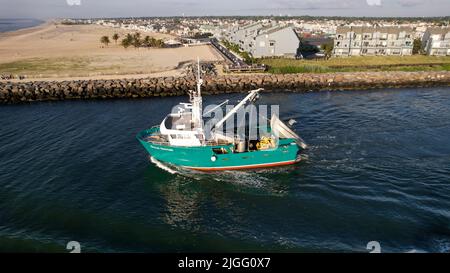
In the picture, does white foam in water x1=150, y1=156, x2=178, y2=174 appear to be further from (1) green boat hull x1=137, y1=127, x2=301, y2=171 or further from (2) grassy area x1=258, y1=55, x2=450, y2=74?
(2) grassy area x1=258, y1=55, x2=450, y2=74

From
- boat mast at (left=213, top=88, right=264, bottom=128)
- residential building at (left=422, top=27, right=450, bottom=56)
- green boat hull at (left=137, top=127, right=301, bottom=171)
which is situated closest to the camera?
green boat hull at (left=137, top=127, right=301, bottom=171)

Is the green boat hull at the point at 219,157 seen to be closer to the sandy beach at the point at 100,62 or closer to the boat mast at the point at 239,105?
the boat mast at the point at 239,105

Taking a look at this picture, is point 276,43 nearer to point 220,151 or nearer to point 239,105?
point 239,105

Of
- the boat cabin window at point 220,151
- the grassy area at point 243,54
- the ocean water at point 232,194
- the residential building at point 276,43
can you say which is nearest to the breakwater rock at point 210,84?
the ocean water at point 232,194

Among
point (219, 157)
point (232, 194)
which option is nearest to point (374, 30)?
point (219, 157)

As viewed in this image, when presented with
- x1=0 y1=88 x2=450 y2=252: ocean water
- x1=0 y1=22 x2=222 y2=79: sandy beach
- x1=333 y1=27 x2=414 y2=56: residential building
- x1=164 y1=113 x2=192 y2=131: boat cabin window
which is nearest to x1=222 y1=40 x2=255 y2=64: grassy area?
x1=0 y1=22 x2=222 y2=79: sandy beach

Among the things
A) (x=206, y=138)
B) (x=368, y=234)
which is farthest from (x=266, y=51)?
(x=368, y=234)
